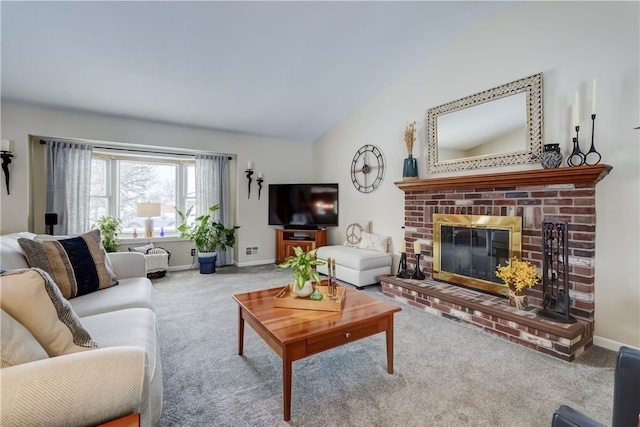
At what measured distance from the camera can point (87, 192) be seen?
418 cm

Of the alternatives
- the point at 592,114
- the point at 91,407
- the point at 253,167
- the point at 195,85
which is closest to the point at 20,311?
the point at 91,407

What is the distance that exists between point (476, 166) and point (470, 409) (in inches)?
94.5

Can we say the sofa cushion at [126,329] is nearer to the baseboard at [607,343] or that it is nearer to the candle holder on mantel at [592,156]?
the baseboard at [607,343]

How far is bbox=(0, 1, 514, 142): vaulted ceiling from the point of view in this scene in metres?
2.56

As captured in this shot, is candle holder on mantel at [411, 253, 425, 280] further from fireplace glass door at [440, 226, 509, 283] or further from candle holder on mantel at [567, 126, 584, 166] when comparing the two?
candle holder on mantel at [567, 126, 584, 166]

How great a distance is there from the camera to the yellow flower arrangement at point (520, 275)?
245 cm

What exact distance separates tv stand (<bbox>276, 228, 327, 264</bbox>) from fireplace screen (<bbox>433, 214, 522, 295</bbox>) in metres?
2.09

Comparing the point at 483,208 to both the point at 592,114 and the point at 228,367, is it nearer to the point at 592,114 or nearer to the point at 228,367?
the point at 592,114

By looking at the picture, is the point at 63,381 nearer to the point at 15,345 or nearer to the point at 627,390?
the point at 15,345

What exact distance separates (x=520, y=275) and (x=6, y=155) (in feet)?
18.7

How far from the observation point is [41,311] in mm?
1045

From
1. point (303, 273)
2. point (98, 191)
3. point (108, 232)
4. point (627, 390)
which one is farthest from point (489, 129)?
point (98, 191)

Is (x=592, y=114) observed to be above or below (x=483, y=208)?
above

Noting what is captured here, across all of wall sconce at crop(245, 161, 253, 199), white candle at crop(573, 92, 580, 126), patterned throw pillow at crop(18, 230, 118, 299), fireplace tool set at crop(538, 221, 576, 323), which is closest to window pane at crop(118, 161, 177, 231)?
wall sconce at crop(245, 161, 253, 199)
